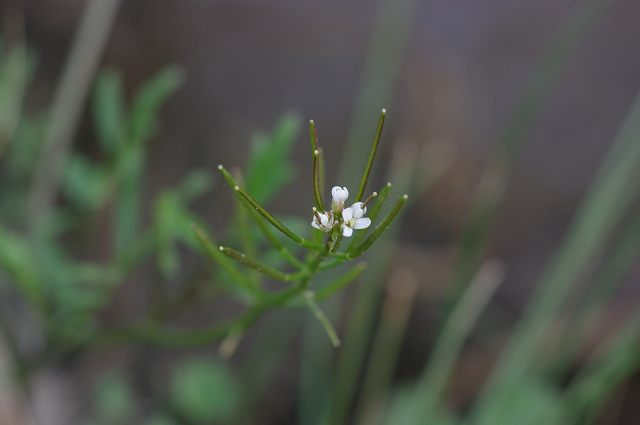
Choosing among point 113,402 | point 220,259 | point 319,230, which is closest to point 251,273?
point 220,259

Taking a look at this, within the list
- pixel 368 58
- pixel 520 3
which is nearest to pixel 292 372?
pixel 368 58

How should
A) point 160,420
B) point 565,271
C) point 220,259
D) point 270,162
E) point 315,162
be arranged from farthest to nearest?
1. point 160,420
2. point 565,271
3. point 270,162
4. point 220,259
5. point 315,162

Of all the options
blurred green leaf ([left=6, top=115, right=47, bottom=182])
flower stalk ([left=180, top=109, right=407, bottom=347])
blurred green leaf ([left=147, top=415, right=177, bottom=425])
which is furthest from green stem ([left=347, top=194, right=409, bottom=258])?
blurred green leaf ([left=147, top=415, right=177, bottom=425])

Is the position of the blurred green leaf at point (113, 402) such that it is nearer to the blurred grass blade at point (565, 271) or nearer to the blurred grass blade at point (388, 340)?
the blurred grass blade at point (388, 340)

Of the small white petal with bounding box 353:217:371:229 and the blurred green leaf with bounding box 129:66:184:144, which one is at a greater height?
the blurred green leaf with bounding box 129:66:184:144

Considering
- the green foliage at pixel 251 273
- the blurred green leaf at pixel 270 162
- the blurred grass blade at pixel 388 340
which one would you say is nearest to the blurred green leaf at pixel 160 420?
the green foliage at pixel 251 273

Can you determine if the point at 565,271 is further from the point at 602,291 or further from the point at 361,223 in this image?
the point at 361,223

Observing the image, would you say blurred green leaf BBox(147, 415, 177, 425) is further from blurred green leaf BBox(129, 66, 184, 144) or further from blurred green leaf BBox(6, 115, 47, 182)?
blurred green leaf BBox(129, 66, 184, 144)

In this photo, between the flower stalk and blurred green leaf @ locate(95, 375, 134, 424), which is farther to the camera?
blurred green leaf @ locate(95, 375, 134, 424)
